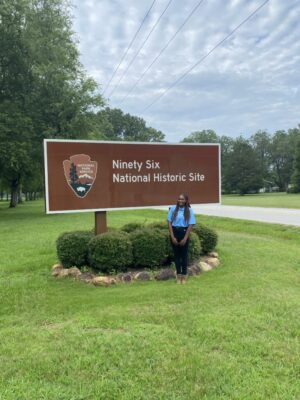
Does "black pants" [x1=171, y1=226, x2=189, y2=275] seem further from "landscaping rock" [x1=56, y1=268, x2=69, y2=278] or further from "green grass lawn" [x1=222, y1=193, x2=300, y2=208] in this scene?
"green grass lawn" [x1=222, y1=193, x2=300, y2=208]

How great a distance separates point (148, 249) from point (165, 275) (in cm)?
57

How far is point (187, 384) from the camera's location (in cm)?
334

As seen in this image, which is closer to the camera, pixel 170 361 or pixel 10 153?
pixel 170 361

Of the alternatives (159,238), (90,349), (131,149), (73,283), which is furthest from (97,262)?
(90,349)

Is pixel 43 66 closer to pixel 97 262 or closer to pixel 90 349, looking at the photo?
pixel 97 262

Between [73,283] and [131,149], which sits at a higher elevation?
[131,149]

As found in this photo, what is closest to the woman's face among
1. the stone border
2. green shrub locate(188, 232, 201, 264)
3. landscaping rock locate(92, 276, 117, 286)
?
green shrub locate(188, 232, 201, 264)

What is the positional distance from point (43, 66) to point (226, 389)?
24634 mm

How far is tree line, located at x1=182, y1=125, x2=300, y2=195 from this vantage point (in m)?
88.3

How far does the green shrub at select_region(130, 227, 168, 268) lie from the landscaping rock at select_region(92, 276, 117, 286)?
2.39 feet

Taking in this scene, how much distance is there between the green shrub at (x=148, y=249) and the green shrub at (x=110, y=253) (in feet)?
0.58

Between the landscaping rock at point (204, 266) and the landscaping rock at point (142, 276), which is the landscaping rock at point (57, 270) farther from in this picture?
the landscaping rock at point (204, 266)

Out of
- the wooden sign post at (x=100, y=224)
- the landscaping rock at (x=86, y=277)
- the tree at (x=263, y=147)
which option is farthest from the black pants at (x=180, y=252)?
the tree at (x=263, y=147)

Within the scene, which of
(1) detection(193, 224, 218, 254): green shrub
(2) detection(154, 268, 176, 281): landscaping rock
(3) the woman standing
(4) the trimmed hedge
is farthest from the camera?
(1) detection(193, 224, 218, 254): green shrub
